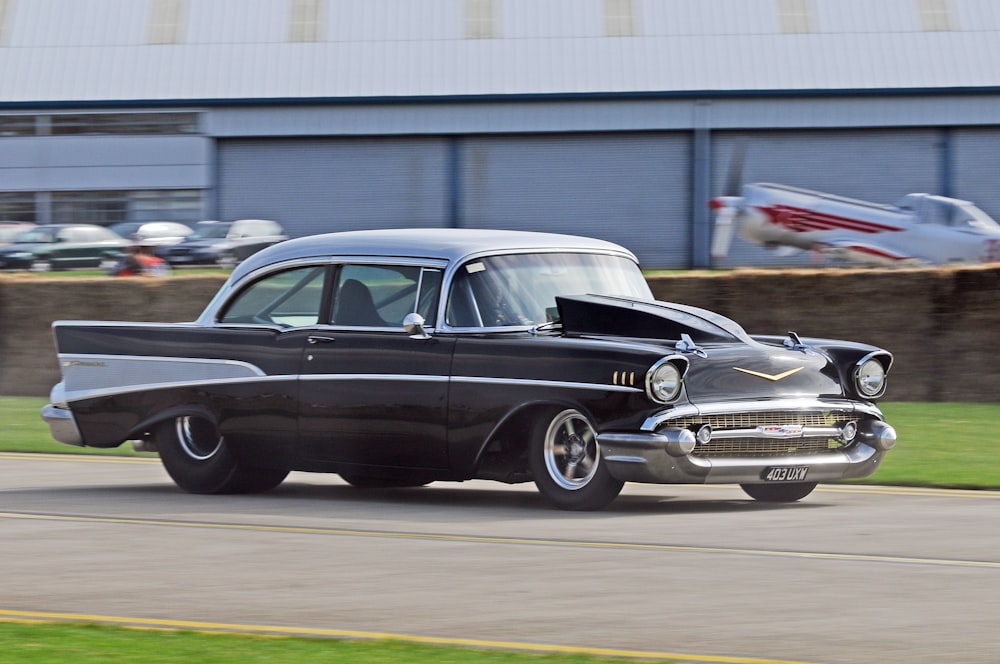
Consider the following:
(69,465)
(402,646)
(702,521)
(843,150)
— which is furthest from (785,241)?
(402,646)

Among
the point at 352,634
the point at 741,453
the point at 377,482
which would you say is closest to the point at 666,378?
the point at 741,453

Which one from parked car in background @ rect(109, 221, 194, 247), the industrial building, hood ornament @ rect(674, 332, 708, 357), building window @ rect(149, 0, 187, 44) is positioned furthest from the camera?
building window @ rect(149, 0, 187, 44)

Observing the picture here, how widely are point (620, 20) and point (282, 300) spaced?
34110mm

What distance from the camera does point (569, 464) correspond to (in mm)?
9445

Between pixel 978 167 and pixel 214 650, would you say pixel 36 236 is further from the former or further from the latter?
pixel 214 650

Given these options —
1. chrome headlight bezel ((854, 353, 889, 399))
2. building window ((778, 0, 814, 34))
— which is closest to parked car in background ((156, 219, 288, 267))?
building window ((778, 0, 814, 34))

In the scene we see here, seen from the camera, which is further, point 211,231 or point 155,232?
point 155,232

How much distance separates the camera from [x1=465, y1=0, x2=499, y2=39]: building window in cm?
4366

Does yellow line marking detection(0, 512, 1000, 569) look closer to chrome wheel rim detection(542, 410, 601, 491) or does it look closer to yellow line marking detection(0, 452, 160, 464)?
chrome wheel rim detection(542, 410, 601, 491)

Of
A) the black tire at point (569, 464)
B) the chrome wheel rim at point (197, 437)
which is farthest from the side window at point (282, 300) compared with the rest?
the black tire at point (569, 464)

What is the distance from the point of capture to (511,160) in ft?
146

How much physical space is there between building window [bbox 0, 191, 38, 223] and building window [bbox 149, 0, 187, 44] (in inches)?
232

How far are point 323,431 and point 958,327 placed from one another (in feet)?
31.5

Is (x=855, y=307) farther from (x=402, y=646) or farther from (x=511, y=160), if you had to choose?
(x=511, y=160)
